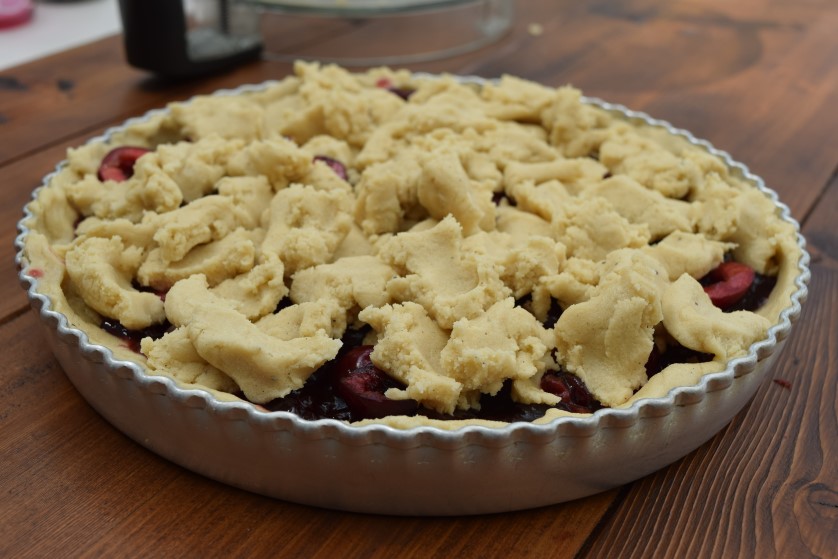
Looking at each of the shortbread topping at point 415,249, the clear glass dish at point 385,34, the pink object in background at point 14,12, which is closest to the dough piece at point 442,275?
the shortbread topping at point 415,249

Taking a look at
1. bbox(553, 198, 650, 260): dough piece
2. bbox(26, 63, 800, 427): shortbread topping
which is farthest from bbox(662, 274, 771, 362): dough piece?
bbox(553, 198, 650, 260): dough piece

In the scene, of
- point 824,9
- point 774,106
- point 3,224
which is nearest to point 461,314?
point 3,224

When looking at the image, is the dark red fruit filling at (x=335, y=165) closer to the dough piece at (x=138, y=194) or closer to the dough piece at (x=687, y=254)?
the dough piece at (x=138, y=194)

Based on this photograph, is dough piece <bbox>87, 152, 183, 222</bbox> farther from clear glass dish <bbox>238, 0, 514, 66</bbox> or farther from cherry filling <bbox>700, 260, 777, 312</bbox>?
clear glass dish <bbox>238, 0, 514, 66</bbox>

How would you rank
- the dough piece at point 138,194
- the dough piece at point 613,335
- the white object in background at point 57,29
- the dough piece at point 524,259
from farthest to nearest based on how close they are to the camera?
the white object in background at point 57,29, the dough piece at point 138,194, the dough piece at point 524,259, the dough piece at point 613,335

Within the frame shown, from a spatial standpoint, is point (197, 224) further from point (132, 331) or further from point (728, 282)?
point (728, 282)

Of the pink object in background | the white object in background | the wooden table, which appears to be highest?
the wooden table

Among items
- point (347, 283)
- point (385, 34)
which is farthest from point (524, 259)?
point (385, 34)
